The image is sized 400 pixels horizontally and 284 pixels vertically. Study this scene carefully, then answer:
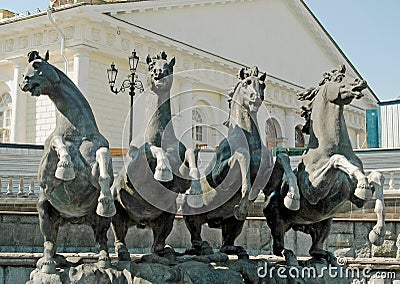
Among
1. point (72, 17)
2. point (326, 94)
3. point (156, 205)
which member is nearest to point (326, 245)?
point (326, 94)

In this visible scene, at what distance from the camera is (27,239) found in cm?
1134

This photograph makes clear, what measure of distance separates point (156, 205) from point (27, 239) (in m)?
5.24

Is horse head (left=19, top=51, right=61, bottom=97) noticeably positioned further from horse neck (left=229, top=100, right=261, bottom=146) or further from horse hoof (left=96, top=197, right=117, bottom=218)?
horse neck (left=229, top=100, right=261, bottom=146)

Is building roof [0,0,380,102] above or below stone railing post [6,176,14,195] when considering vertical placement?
above

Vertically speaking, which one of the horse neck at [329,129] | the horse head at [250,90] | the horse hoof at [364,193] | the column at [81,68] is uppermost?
the column at [81,68]

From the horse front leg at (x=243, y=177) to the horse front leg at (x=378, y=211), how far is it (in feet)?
4.76

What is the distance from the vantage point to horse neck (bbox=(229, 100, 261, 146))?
297 inches

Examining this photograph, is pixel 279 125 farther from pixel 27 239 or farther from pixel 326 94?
pixel 326 94

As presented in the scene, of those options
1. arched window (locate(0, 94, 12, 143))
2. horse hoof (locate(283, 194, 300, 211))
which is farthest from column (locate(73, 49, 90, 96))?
horse hoof (locate(283, 194, 300, 211))

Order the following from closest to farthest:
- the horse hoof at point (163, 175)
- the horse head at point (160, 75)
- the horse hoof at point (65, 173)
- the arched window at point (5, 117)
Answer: the horse hoof at point (65, 173), the horse hoof at point (163, 175), the horse head at point (160, 75), the arched window at point (5, 117)

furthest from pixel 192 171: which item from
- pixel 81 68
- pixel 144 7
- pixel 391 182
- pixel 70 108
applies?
pixel 144 7

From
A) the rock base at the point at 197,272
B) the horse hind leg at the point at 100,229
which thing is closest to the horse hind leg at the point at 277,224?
the rock base at the point at 197,272

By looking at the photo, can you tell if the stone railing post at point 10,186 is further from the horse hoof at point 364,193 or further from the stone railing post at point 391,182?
the horse hoof at point 364,193

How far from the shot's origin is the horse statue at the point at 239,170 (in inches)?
283
